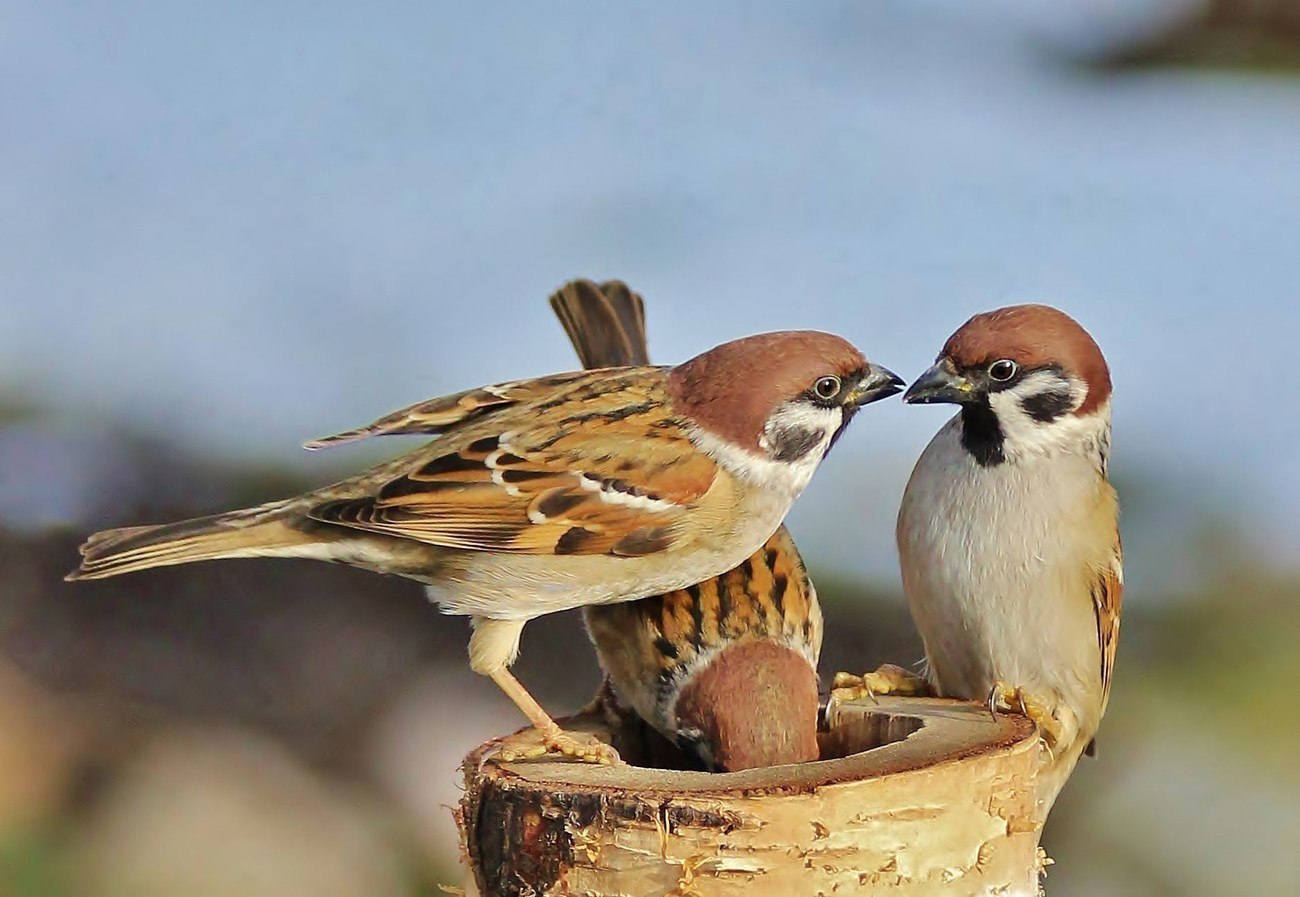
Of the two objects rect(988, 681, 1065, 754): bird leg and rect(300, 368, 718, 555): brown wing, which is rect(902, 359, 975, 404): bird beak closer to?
rect(300, 368, 718, 555): brown wing

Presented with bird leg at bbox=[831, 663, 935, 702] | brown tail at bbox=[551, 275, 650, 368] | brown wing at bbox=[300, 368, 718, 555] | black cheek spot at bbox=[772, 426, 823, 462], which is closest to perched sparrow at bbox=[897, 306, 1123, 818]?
bird leg at bbox=[831, 663, 935, 702]

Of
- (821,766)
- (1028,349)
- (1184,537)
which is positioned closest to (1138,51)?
(1184,537)

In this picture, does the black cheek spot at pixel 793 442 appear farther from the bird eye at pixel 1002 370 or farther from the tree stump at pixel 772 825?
the tree stump at pixel 772 825

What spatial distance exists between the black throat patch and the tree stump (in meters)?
0.50

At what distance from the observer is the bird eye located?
230 centimetres

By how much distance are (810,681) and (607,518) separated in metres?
0.41

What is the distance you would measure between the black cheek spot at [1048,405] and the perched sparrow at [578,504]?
0.83ft

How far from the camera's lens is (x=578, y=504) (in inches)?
92.9

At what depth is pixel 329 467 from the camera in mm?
4410

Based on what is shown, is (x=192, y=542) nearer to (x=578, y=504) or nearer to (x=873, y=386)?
(x=578, y=504)

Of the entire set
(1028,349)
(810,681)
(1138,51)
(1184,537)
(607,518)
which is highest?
(1138,51)

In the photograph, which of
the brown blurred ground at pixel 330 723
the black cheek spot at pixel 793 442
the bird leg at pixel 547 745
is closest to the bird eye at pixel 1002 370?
the black cheek spot at pixel 793 442

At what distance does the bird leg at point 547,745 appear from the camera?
218 cm

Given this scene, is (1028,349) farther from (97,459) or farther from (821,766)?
(97,459)
